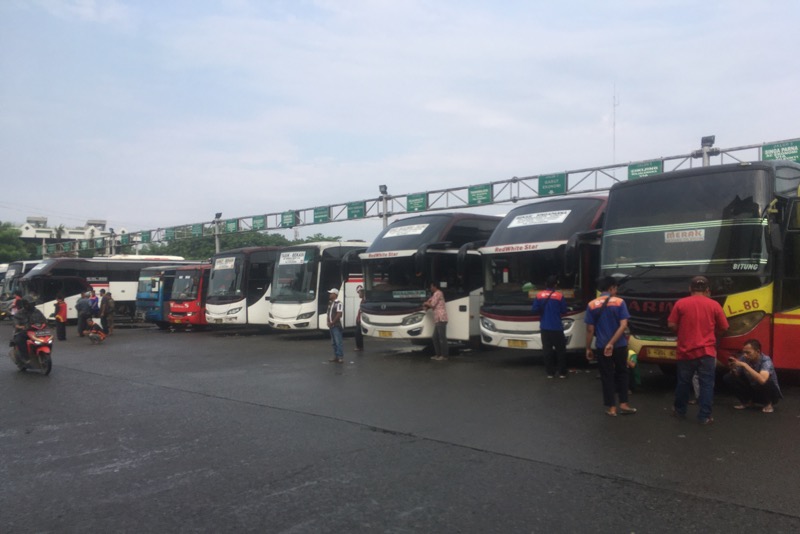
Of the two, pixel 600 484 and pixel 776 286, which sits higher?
pixel 776 286

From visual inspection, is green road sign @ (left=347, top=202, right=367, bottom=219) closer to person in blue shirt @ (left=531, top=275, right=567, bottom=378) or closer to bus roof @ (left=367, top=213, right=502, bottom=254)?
bus roof @ (left=367, top=213, right=502, bottom=254)

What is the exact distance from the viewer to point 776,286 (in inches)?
356

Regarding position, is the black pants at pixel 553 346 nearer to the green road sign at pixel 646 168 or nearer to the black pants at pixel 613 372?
the black pants at pixel 613 372

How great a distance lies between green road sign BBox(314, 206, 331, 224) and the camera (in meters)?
38.4

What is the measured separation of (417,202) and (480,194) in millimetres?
3955

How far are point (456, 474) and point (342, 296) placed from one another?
50.1 ft

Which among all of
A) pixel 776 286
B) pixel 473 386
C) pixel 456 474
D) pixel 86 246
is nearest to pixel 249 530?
pixel 456 474

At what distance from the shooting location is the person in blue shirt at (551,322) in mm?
11422

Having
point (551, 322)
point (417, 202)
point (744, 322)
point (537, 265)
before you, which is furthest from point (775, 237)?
point (417, 202)

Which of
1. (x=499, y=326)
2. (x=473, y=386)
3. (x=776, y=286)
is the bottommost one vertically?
(x=473, y=386)

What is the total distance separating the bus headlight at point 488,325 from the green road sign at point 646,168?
13.7 meters

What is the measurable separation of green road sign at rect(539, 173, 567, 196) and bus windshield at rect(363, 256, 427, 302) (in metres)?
14.2

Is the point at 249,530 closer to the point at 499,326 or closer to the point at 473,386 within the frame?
the point at 473,386

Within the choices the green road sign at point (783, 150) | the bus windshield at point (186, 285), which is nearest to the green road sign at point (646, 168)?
the green road sign at point (783, 150)
